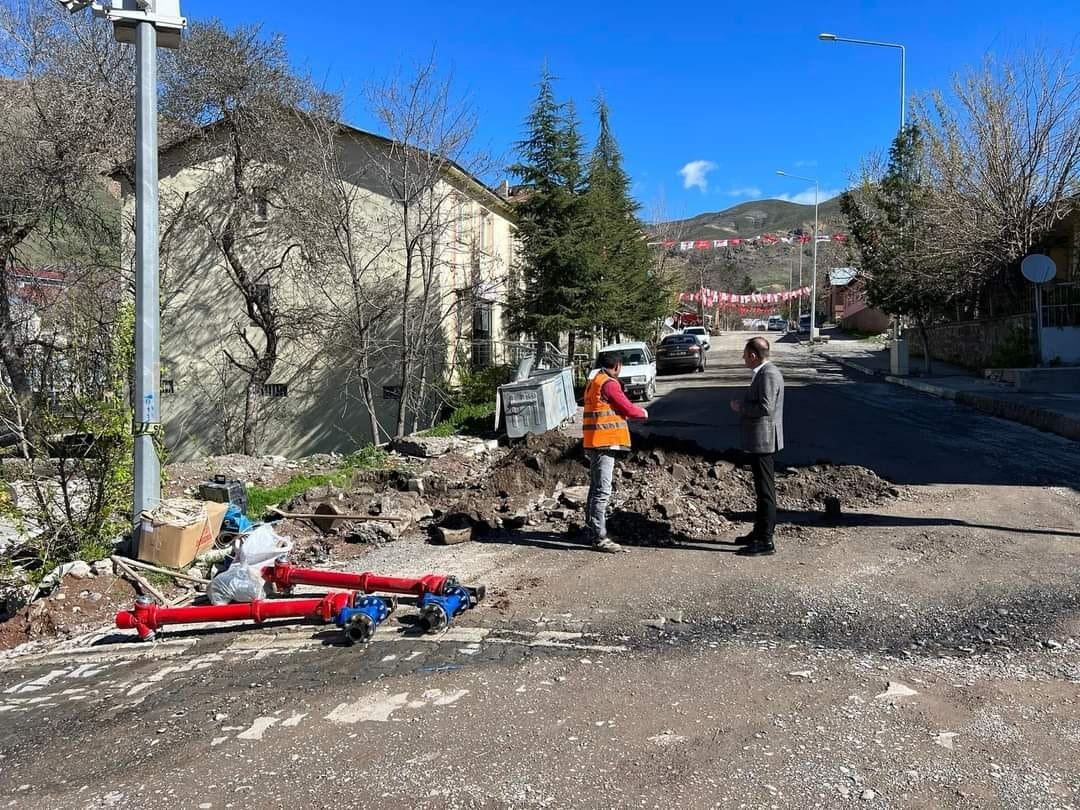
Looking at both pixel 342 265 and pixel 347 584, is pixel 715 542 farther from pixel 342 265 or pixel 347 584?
pixel 342 265

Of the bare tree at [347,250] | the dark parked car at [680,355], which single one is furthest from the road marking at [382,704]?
the dark parked car at [680,355]

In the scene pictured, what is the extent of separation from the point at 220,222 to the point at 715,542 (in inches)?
668

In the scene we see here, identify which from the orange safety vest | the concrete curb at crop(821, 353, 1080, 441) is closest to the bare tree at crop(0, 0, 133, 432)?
the orange safety vest

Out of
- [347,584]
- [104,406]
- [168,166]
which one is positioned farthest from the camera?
[168,166]

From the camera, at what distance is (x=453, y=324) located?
2159 centimetres

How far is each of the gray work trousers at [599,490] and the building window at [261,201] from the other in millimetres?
14921

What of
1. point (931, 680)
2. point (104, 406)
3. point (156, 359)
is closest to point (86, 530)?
point (104, 406)

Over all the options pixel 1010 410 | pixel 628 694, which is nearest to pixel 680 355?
pixel 1010 410

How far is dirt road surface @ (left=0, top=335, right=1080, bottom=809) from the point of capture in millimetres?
3359

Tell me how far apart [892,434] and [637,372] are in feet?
27.4

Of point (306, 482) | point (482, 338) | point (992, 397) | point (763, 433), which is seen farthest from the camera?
point (482, 338)

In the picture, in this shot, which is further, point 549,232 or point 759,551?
point 549,232

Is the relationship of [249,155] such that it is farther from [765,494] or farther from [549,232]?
[765,494]

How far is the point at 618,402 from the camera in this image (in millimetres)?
7031
